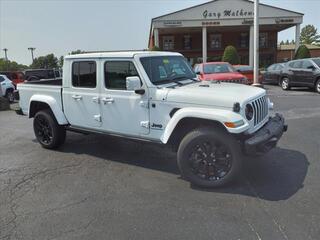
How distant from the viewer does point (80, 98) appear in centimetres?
604

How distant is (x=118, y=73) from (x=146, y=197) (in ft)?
7.00

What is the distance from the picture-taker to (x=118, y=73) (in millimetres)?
5539

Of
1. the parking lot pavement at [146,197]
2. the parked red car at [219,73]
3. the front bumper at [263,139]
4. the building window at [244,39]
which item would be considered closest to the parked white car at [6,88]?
the parked red car at [219,73]

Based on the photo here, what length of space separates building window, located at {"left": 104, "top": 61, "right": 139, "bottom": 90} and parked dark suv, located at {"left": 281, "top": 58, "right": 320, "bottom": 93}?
12143 mm

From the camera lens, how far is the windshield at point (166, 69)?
17.4ft

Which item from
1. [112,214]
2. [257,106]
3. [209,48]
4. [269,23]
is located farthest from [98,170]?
[209,48]

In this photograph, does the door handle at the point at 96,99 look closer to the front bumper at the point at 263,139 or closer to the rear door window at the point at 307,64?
the front bumper at the point at 263,139

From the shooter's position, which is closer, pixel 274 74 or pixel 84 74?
pixel 84 74

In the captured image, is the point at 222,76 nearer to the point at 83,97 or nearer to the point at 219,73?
the point at 219,73

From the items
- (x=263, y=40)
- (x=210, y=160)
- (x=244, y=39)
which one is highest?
(x=244, y=39)

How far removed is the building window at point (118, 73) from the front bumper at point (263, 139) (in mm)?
2013

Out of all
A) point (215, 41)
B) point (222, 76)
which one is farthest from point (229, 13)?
point (222, 76)

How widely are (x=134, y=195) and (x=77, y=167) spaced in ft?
5.47

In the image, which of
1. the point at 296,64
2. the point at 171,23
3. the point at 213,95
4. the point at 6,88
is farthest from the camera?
the point at 171,23
